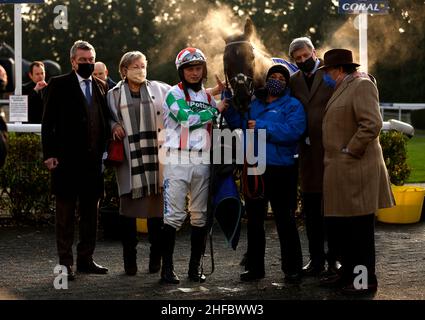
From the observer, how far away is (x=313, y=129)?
666 cm

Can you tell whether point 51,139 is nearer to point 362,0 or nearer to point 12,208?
point 12,208

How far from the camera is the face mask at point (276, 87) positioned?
644cm

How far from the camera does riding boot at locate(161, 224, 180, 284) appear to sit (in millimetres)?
6379

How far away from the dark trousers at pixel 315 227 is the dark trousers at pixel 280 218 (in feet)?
1.22

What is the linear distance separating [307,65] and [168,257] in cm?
210

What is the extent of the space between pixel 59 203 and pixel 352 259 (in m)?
2.62

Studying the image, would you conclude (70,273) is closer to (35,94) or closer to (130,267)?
(130,267)

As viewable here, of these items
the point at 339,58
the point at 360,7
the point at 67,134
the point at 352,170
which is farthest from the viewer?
the point at 360,7

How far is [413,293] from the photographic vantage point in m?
5.93

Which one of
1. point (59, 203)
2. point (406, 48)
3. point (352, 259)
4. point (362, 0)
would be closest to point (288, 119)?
point (352, 259)

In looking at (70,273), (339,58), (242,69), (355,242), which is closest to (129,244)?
(70,273)

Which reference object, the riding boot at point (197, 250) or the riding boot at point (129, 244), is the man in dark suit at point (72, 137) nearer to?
the riding boot at point (129, 244)

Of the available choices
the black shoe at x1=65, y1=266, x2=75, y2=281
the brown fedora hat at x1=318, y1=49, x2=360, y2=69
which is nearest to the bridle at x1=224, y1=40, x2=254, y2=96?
the brown fedora hat at x1=318, y1=49, x2=360, y2=69

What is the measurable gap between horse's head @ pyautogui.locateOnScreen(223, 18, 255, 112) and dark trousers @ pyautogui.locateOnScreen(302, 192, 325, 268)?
1.11m
